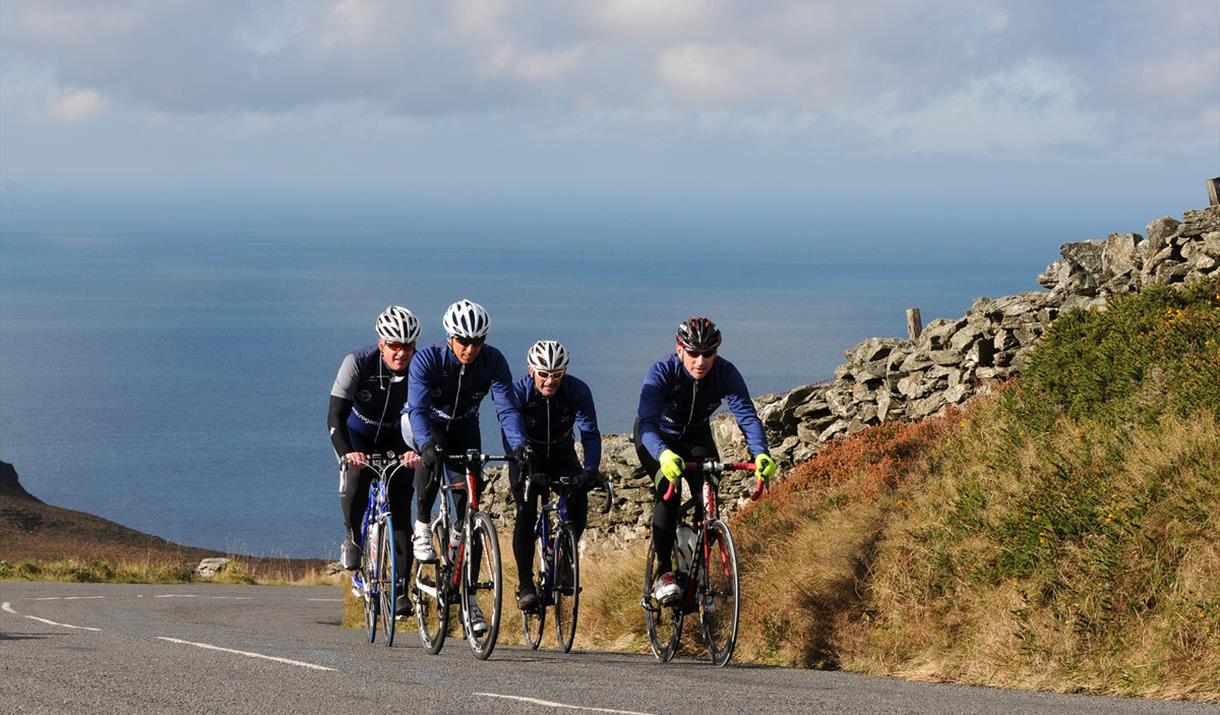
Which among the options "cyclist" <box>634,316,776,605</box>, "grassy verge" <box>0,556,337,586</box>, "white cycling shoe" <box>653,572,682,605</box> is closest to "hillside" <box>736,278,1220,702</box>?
"white cycling shoe" <box>653,572,682,605</box>

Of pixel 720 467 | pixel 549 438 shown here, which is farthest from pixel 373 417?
pixel 720 467

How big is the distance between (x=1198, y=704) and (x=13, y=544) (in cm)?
4911

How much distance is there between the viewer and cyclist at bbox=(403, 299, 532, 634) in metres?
10.1

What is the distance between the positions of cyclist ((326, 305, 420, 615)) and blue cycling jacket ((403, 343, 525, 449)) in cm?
59

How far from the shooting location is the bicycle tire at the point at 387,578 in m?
11.0

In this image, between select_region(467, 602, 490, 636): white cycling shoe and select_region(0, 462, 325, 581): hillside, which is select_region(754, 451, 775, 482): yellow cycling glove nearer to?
select_region(467, 602, 490, 636): white cycling shoe

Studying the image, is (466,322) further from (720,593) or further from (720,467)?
(720,593)

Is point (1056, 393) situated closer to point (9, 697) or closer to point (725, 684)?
point (725, 684)

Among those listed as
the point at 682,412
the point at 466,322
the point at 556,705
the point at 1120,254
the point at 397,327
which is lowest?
the point at 556,705

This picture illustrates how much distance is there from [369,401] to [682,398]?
110 inches

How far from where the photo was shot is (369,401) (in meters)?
11.6

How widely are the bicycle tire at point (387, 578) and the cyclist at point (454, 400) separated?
401 mm

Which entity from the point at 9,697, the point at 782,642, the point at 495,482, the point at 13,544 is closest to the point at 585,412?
the point at 782,642

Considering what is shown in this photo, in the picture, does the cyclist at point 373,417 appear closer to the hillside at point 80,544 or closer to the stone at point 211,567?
the hillside at point 80,544
